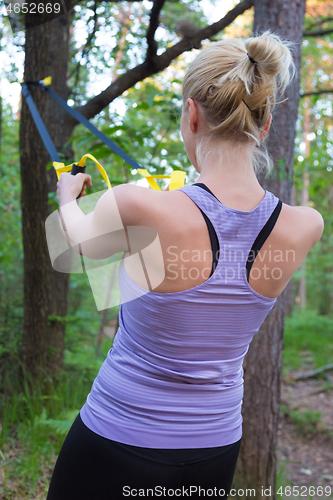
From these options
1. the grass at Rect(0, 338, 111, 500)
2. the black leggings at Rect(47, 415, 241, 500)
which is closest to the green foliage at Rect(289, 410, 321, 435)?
the grass at Rect(0, 338, 111, 500)

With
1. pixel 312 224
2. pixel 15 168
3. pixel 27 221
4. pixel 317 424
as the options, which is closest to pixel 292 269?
pixel 312 224

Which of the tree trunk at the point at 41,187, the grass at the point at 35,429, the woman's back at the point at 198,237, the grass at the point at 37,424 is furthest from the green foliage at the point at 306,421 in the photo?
the woman's back at the point at 198,237

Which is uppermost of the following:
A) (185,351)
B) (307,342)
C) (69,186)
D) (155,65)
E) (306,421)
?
(155,65)

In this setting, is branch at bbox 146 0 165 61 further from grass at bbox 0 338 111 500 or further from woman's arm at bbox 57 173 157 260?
grass at bbox 0 338 111 500

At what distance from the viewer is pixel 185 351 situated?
1.01 metres

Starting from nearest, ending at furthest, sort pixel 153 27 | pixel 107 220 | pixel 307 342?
pixel 107 220 < pixel 153 27 < pixel 307 342

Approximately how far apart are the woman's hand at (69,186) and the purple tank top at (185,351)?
0.30 meters

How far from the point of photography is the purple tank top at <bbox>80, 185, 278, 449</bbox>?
98 centimetres

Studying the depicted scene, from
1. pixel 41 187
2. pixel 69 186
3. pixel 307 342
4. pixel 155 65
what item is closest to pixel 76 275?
pixel 41 187

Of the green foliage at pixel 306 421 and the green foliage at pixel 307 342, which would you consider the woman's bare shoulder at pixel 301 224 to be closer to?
the green foliage at pixel 306 421

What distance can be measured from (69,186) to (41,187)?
85.6 inches

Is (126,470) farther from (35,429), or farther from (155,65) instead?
(155,65)

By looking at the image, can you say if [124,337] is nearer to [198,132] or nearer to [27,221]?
[198,132]

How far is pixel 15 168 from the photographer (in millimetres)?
6621
